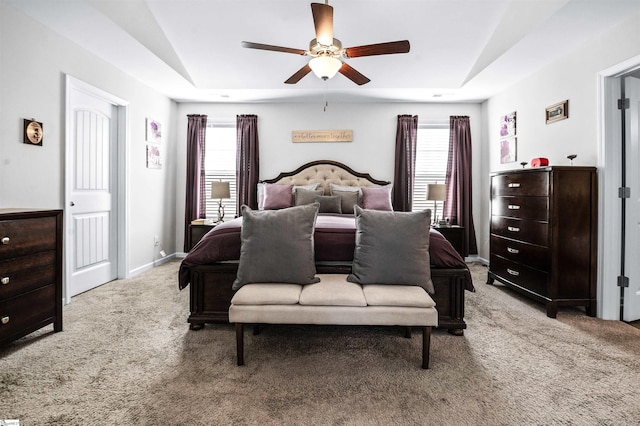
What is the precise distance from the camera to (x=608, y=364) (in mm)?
2090

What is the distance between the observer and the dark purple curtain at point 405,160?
5.14 metres

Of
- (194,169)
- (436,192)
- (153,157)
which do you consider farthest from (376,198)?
(153,157)

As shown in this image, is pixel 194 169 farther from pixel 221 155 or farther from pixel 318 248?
pixel 318 248

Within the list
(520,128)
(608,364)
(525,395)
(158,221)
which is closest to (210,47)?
(158,221)

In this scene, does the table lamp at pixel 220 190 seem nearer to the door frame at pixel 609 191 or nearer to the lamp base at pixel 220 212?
the lamp base at pixel 220 212

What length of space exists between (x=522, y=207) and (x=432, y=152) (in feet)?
7.08

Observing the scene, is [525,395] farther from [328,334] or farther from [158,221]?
[158,221]

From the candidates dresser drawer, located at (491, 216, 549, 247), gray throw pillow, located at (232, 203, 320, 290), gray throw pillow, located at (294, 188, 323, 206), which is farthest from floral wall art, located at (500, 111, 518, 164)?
gray throw pillow, located at (232, 203, 320, 290)

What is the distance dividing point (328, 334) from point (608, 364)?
183cm

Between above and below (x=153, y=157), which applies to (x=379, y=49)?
above

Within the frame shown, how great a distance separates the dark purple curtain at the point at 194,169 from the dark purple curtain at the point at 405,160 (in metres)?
3.11

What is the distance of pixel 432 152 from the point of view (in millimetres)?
5266

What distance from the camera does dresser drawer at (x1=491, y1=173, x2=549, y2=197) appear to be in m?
3.05

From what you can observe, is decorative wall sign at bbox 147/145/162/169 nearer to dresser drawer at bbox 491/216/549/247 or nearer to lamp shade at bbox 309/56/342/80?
lamp shade at bbox 309/56/342/80
